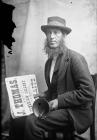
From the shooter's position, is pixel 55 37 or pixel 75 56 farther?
pixel 55 37

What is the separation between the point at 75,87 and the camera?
5.22 ft

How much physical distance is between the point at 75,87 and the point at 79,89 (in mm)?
62

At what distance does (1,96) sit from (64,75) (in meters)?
0.63

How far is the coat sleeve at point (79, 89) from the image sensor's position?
1521mm

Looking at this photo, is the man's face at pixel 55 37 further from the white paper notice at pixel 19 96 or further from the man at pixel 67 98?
the white paper notice at pixel 19 96

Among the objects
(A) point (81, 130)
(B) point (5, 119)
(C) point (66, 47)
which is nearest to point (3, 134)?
(B) point (5, 119)

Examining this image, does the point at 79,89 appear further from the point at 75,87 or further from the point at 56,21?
the point at 56,21

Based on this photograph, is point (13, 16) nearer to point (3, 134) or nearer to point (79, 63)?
point (79, 63)

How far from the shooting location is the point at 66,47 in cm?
172

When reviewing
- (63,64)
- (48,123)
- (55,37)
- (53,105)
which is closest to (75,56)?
(63,64)

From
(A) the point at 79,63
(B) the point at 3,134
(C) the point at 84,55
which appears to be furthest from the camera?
(B) the point at 3,134

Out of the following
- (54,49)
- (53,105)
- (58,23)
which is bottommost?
(53,105)

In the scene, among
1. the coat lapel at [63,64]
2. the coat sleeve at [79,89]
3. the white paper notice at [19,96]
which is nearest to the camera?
the coat sleeve at [79,89]

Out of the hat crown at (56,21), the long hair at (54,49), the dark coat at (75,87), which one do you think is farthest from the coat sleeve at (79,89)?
the hat crown at (56,21)
